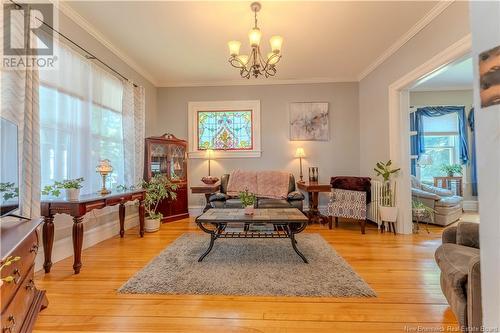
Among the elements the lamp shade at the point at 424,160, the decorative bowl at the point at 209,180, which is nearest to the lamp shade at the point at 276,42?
the decorative bowl at the point at 209,180

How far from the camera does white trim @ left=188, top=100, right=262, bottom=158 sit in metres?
4.88

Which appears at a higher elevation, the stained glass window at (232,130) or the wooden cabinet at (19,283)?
the stained glass window at (232,130)

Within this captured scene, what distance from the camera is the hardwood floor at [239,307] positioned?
151 centimetres

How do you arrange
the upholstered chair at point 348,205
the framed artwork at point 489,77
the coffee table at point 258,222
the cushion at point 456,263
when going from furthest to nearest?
the upholstered chair at point 348,205 → the coffee table at point 258,222 → the cushion at point 456,263 → the framed artwork at point 489,77

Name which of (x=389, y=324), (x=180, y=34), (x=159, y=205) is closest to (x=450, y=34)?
(x=389, y=324)

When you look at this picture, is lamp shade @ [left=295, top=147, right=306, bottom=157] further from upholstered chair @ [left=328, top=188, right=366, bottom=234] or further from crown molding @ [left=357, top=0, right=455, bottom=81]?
crown molding @ [left=357, top=0, right=455, bottom=81]

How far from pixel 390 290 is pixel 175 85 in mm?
4887

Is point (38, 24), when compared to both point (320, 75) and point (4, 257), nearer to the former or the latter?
point (4, 257)

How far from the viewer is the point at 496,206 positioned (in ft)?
3.05

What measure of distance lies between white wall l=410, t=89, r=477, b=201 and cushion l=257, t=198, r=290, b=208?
14.2ft

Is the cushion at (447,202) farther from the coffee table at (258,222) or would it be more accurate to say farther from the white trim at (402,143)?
the coffee table at (258,222)

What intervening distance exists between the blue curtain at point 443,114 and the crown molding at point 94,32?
241 inches

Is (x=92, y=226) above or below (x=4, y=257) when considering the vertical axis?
below

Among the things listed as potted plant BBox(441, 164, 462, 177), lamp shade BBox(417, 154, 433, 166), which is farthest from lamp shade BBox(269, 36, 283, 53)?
potted plant BBox(441, 164, 462, 177)
